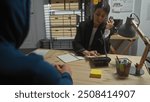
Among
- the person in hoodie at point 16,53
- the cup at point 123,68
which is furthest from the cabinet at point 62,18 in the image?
the person in hoodie at point 16,53

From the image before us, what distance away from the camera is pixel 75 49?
5.64ft

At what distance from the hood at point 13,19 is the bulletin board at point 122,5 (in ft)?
8.40

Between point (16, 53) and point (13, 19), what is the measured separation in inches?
3.6

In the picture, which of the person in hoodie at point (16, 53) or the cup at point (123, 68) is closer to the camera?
the person in hoodie at point (16, 53)

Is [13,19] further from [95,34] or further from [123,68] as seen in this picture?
[95,34]

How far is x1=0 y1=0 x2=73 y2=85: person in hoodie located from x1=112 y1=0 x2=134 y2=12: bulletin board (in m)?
2.55

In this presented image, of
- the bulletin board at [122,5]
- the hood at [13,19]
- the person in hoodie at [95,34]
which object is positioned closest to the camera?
the hood at [13,19]

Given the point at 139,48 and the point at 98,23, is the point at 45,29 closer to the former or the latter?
the point at 139,48

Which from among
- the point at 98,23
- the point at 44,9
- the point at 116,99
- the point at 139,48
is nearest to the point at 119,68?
the point at 116,99

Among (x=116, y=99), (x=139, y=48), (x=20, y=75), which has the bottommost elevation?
(x=139, y=48)

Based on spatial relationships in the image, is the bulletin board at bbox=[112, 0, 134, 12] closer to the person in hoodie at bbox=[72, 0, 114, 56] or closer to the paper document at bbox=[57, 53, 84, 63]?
the person in hoodie at bbox=[72, 0, 114, 56]

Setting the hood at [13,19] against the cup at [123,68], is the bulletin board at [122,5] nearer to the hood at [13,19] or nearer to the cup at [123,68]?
the cup at [123,68]

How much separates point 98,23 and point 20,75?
4.66 ft

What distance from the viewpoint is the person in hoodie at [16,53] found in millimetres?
531
